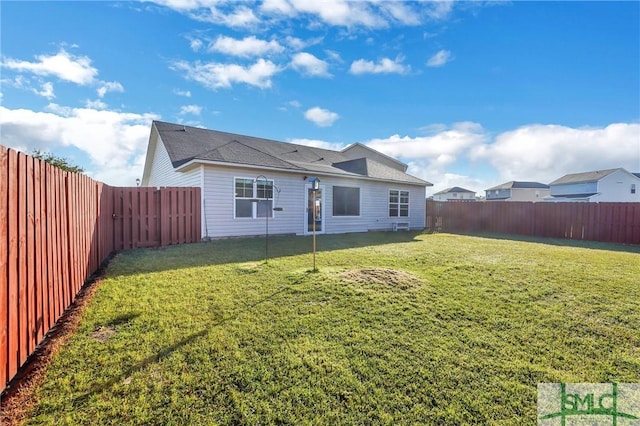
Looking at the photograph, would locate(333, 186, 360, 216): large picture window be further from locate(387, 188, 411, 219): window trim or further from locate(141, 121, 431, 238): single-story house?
locate(387, 188, 411, 219): window trim

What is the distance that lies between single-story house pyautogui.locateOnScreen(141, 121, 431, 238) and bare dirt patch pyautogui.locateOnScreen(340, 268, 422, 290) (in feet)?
10.0

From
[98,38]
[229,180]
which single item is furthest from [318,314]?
[98,38]

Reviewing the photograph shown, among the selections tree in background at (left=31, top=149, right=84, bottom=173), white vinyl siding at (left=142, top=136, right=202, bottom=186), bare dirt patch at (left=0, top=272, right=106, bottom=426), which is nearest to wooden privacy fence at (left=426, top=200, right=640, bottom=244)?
white vinyl siding at (left=142, top=136, right=202, bottom=186)

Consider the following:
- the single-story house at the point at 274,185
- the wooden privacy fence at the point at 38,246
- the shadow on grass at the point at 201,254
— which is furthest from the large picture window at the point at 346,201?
the wooden privacy fence at the point at 38,246

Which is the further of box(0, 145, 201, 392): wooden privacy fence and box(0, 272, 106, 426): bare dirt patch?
box(0, 145, 201, 392): wooden privacy fence

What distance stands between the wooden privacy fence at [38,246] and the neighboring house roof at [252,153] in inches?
195

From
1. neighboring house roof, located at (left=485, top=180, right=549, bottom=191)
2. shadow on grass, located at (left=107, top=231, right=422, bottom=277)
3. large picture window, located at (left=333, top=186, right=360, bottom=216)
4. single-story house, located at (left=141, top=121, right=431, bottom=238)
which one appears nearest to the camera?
shadow on grass, located at (left=107, top=231, right=422, bottom=277)

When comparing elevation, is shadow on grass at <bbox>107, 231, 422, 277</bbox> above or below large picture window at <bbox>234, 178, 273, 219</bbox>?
below

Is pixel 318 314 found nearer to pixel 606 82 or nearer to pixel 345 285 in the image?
pixel 345 285

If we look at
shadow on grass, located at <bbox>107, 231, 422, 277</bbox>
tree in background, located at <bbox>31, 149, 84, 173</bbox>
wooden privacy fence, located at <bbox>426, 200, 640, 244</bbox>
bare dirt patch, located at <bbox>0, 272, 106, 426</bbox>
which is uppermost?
tree in background, located at <bbox>31, 149, 84, 173</bbox>

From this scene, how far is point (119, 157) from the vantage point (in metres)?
20.2

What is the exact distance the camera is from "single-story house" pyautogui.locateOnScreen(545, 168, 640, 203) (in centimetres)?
3247

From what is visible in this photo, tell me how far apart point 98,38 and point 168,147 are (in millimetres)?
4333

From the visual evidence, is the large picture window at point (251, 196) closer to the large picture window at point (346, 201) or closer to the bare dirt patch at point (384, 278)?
the large picture window at point (346, 201)
